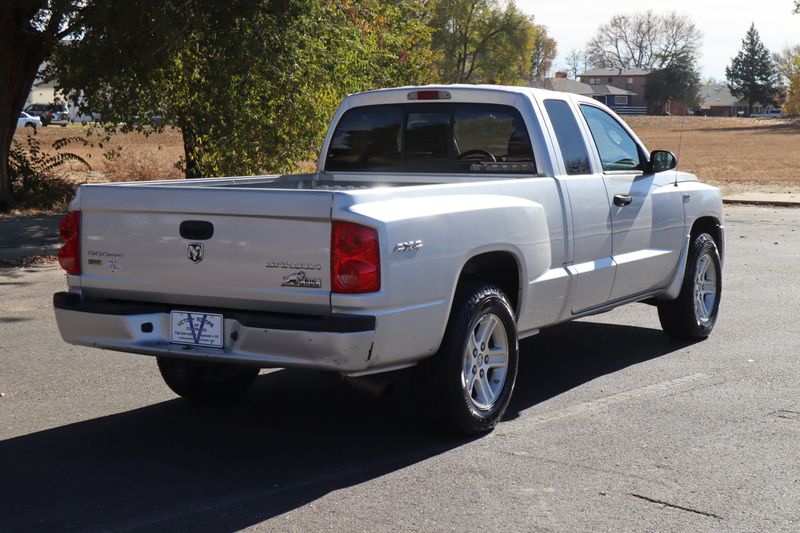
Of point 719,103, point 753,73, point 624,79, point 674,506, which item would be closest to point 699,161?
point 674,506

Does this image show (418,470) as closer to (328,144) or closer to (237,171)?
(328,144)

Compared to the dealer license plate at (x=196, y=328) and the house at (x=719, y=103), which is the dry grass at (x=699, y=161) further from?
the house at (x=719, y=103)

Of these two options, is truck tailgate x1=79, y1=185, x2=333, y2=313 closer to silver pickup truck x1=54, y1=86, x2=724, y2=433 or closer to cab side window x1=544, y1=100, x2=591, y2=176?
silver pickup truck x1=54, y1=86, x2=724, y2=433

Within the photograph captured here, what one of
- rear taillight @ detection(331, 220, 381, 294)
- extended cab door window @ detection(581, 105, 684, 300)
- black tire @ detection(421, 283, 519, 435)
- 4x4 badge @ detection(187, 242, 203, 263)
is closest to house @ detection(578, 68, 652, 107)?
extended cab door window @ detection(581, 105, 684, 300)

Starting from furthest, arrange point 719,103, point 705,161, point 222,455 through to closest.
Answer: point 719,103 → point 705,161 → point 222,455

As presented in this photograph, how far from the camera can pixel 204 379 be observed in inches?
261

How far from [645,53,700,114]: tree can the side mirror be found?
4652 inches

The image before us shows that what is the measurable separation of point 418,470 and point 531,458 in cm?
61

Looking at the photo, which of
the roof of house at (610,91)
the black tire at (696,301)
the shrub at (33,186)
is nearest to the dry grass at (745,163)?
the black tire at (696,301)


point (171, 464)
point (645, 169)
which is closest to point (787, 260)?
point (645, 169)

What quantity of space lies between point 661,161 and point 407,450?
354cm

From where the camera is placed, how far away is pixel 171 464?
5.49m

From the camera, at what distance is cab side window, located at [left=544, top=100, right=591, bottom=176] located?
716 cm

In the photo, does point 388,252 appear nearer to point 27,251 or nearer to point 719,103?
point 27,251
